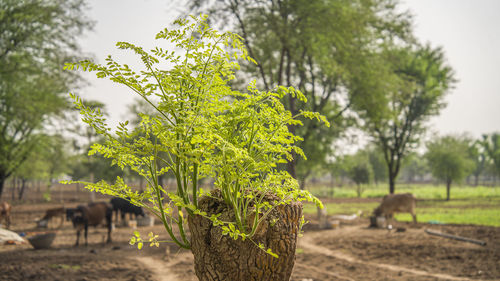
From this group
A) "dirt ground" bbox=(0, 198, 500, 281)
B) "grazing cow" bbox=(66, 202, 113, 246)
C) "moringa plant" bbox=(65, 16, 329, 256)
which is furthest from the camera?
"grazing cow" bbox=(66, 202, 113, 246)

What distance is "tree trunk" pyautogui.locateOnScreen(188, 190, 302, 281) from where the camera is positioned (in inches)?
124

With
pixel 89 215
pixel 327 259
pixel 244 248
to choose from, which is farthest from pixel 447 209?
pixel 244 248

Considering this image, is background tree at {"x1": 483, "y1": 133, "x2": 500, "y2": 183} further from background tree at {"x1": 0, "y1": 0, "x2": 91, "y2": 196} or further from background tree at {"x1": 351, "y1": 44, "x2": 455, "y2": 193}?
background tree at {"x1": 0, "y1": 0, "x2": 91, "y2": 196}

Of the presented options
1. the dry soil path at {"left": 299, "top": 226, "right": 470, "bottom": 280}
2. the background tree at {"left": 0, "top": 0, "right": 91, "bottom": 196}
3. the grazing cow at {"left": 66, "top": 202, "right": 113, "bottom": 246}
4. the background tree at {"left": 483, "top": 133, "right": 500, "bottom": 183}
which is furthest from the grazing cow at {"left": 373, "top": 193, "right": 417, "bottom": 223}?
the background tree at {"left": 483, "top": 133, "right": 500, "bottom": 183}

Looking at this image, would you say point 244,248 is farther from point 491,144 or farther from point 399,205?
point 491,144

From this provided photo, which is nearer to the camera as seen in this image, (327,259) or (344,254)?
(327,259)

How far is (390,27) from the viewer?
16578 mm

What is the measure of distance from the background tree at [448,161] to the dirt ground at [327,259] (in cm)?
2035

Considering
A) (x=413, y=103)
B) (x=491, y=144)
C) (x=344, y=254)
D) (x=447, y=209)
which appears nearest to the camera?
(x=344, y=254)

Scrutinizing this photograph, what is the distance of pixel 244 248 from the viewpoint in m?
3.15

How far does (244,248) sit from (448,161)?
116ft

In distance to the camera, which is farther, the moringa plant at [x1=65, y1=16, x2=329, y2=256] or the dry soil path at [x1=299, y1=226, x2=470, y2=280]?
the dry soil path at [x1=299, y1=226, x2=470, y2=280]

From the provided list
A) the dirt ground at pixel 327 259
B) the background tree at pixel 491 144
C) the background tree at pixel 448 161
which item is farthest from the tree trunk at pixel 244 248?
the background tree at pixel 491 144

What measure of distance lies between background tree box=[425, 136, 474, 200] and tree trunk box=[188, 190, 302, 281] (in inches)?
1370
